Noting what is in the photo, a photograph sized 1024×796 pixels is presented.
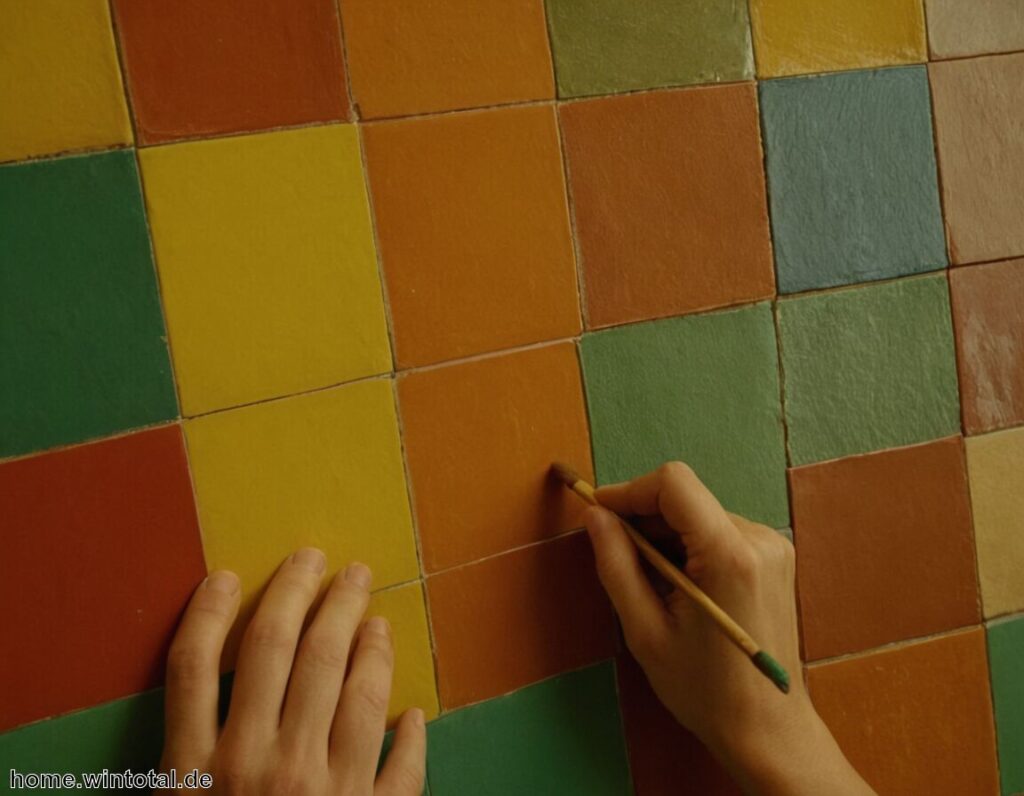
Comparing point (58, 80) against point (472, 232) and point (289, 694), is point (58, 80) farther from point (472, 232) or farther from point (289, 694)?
point (289, 694)

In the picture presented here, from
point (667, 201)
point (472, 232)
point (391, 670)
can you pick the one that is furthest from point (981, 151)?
point (391, 670)

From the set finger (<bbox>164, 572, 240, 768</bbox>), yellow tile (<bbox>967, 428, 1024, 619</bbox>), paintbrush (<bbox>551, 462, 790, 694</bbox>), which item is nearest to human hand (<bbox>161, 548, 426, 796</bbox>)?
finger (<bbox>164, 572, 240, 768</bbox>)

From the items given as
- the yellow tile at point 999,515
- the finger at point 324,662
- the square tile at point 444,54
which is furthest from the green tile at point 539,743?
the square tile at point 444,54

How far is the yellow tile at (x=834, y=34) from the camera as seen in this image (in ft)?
3.09

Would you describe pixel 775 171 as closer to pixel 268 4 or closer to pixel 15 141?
pixel 268 4

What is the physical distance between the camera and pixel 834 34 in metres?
0.96

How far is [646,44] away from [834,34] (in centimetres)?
24

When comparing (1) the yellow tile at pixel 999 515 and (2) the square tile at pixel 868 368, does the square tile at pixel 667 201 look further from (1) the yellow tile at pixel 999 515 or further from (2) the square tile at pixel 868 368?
(1) the yellow tile at pixel 999 515

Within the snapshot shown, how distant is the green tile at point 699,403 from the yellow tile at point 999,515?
27 cm

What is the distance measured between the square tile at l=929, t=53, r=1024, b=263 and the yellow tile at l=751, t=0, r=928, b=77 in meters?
0.06

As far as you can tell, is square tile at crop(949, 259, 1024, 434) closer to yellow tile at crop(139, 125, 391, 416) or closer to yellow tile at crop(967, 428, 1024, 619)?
yellow tile at crop(967, 428, 1024, 619)

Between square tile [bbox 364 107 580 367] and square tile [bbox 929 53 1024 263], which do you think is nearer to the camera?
square tile [bbox 364 107 580 367]

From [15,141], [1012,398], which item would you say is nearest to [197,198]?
[15,141]

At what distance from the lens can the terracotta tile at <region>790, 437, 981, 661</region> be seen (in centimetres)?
100
